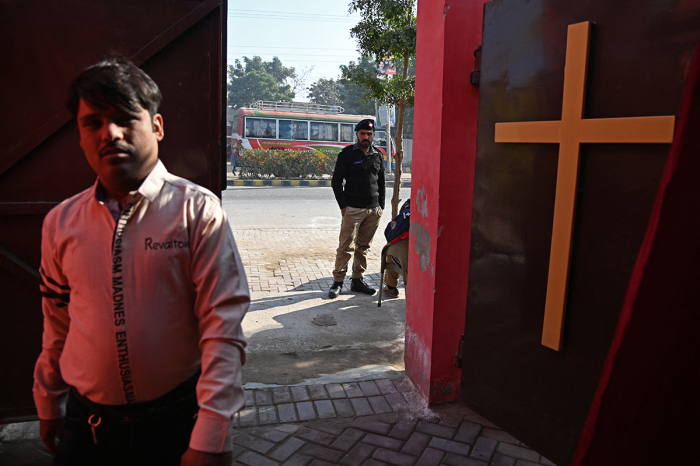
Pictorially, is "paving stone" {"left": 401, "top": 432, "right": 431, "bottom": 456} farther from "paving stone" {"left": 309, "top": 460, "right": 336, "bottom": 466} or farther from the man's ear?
the man's ear

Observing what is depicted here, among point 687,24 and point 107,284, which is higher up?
point 687,24

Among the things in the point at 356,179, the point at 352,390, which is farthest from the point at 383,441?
the point at 356,179

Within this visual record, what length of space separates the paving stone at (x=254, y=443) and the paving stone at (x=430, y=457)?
0.81 meters

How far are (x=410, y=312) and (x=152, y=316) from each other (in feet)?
8.09

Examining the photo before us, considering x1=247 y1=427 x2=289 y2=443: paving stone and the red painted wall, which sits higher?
the red painted wall

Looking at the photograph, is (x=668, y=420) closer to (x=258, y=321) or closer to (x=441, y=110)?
(x=441, y=110)

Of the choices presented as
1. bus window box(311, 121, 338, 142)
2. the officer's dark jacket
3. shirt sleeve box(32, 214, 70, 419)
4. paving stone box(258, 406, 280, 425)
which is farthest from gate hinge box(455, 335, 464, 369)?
bus window box(311, 121, 338, 142)

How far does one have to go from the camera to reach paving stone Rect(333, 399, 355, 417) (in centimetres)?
317

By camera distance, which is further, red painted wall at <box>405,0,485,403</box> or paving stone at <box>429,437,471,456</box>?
red painted wall at <box>405,0,485,403</box>

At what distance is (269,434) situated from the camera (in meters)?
2.94

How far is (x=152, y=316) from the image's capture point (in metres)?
1.41

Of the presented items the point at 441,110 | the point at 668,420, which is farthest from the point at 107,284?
the point at 441,110

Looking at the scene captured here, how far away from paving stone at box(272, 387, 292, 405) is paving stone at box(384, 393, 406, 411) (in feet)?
2.10

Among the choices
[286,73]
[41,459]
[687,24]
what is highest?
[286,73]
